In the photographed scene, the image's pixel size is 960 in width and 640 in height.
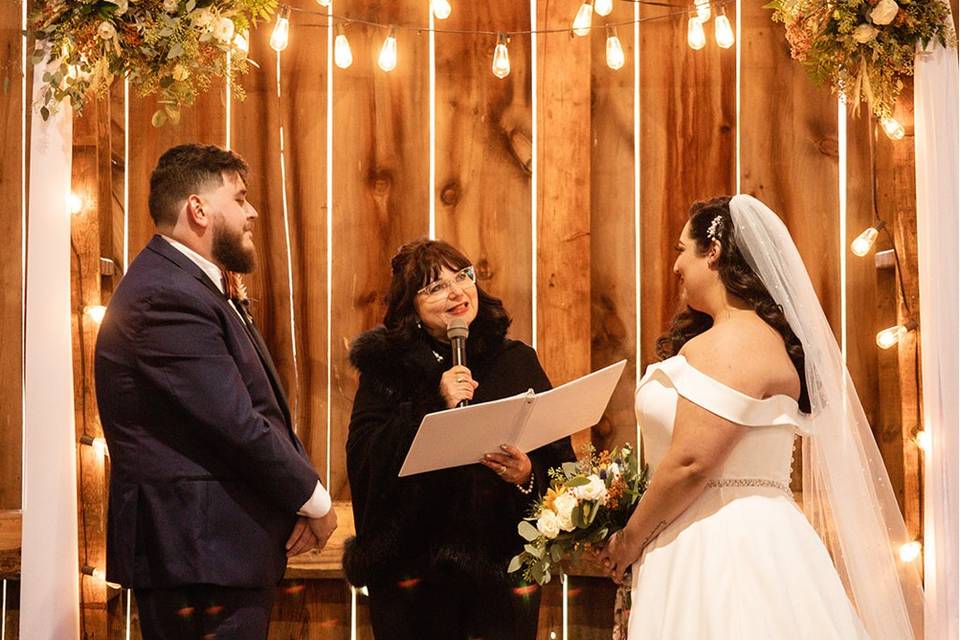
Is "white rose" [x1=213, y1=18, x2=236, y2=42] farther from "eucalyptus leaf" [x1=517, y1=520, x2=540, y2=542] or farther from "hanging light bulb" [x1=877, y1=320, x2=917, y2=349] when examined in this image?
"hanging light bulb" [x1=877, y1=320, x2=917, y2=349]

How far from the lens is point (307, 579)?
4492 mm

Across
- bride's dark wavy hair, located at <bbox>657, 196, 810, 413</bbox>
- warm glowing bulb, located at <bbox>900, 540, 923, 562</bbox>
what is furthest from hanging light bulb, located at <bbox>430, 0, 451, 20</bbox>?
warm glowing bulb, located at <bbox>900, 540, 923, 562</bbox>

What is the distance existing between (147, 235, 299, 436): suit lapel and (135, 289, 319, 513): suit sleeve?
0.36 feet

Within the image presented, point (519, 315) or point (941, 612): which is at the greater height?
point (519, 315)

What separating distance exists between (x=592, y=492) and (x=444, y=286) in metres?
0.89

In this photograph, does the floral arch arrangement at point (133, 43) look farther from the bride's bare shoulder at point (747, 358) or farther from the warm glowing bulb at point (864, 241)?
the warm glowing bulb at point (864, 241)

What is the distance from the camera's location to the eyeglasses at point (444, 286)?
3.57 metres

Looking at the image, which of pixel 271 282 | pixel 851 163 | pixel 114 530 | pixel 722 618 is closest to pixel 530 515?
pixel 722 618

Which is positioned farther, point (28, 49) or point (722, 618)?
point (28, 49)

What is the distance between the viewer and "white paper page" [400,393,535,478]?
3.00 meters

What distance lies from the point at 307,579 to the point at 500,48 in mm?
2196

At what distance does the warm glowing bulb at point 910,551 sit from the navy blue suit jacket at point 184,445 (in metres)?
1.70

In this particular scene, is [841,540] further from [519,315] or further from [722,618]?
[519,315]

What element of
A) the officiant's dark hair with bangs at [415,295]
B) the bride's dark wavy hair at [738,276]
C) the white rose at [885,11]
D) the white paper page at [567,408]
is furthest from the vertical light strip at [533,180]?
the bride's dark wavy hair at [738,276]
